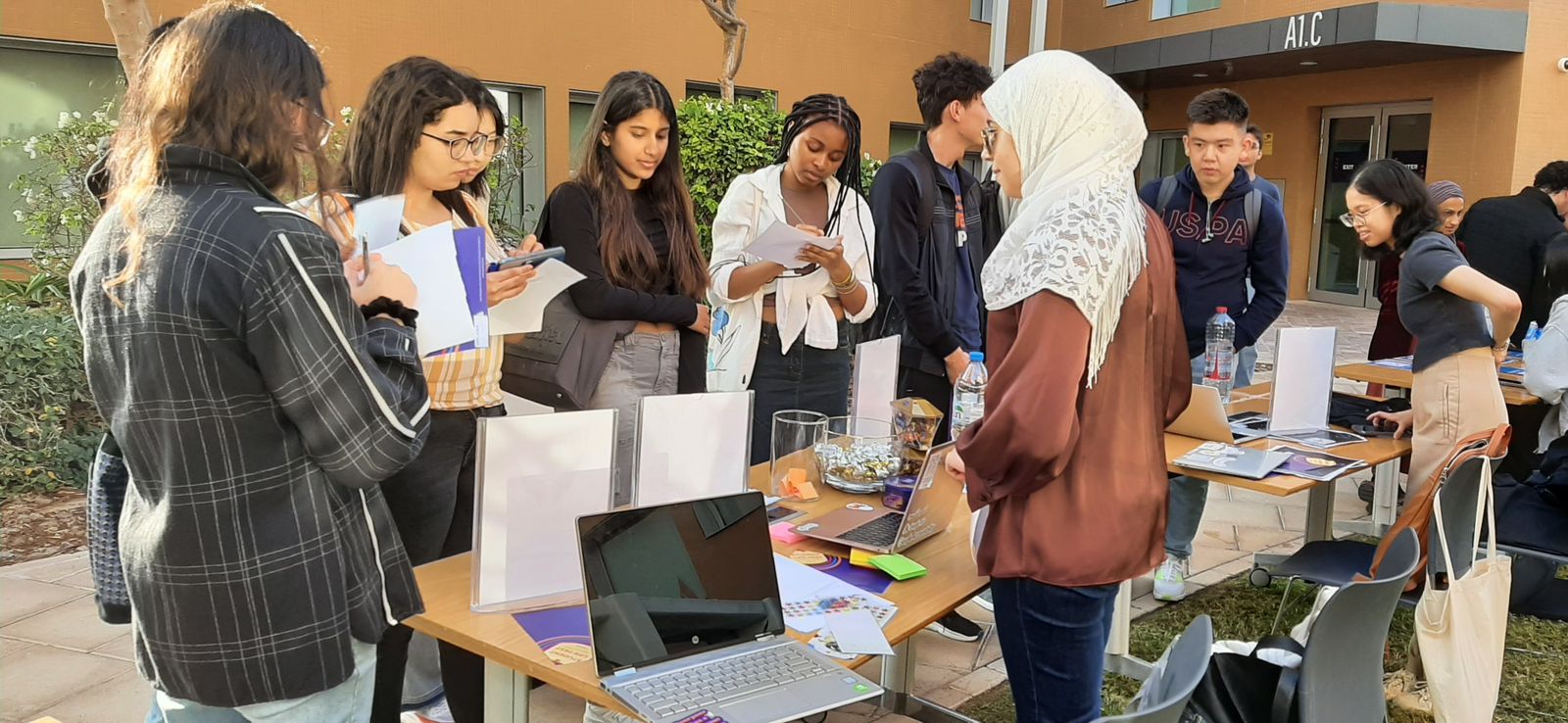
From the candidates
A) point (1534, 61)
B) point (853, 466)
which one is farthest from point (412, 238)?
point (1534, 61)

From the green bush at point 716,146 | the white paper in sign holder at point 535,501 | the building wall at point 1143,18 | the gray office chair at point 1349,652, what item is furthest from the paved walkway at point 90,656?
the building wall at point 1143,18

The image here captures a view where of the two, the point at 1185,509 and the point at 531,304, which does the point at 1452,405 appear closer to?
the point at 1185,509

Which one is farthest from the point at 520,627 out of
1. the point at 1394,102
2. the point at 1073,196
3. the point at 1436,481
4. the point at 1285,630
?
the point at 1394,102

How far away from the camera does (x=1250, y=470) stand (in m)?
3.07

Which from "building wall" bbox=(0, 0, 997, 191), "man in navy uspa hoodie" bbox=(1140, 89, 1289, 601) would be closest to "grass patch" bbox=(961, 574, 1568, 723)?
"man in navy uspa hoodie" bbox=(1140, 89, 1289, 601)

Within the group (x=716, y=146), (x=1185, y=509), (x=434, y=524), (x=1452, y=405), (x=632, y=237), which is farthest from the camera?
(x=716, y=146)

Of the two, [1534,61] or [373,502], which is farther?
[1534,61]

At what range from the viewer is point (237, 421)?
1.33 metres

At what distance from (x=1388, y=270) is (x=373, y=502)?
15.2 ft

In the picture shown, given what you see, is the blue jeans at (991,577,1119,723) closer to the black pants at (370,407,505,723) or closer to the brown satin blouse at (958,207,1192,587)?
the brown satin blouse at (958,207,1192,587)

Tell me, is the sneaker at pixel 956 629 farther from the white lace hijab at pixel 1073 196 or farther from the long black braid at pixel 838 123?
the white lace hijab at pixel 1073 196

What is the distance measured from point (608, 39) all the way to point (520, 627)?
357 inches

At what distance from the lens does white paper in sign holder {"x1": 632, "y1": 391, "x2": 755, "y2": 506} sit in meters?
2.13

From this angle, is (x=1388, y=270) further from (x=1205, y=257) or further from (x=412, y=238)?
(x=412, y=238)
